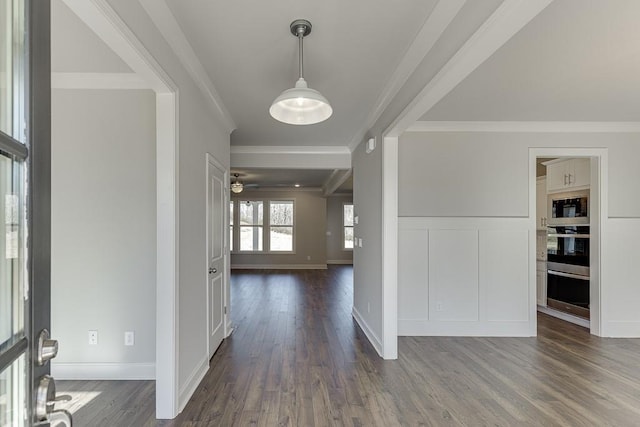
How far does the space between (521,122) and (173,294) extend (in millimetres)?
4089

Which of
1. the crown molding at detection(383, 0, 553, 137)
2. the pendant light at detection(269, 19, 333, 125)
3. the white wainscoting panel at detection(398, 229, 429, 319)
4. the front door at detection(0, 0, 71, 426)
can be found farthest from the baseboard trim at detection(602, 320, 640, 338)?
the front door at detection(0, 0, 71, 426)

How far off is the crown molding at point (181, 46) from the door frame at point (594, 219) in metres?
3.66

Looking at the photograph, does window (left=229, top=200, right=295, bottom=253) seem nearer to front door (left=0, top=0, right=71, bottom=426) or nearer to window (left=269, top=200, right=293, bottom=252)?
window (left=269, top=200, right=293, bottom=252)

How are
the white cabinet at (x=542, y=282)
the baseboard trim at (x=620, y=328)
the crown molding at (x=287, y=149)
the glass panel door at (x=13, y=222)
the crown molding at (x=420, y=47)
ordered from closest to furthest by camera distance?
the glass panel door at (x=13, y=222) < the crown molding at (x=420, y=47) < the baseboard trim at (x=620, y=328) < the white cabinet at (x=542, y=282) < the crown molding at (x=287, y=149)

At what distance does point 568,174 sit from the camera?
453 cm

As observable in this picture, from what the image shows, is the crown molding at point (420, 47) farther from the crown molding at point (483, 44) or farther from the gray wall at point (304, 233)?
the gray wall at point (304, 233)

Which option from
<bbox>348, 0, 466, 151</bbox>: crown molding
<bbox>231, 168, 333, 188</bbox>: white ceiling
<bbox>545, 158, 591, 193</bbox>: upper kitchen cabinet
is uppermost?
<bbox>348, 0, 466, 151</bbox>: crown molding

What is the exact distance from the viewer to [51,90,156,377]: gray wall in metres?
2.75

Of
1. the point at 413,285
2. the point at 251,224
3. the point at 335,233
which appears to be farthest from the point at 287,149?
the point at 335,233

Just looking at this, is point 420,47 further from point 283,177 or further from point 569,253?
point 283,177

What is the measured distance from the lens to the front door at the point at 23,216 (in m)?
0.67

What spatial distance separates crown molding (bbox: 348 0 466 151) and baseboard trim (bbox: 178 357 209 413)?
9.23ft

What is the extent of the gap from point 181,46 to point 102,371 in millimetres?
2637

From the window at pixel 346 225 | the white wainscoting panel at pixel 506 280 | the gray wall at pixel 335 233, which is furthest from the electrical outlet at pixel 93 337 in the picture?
the window at pixel 346 225
